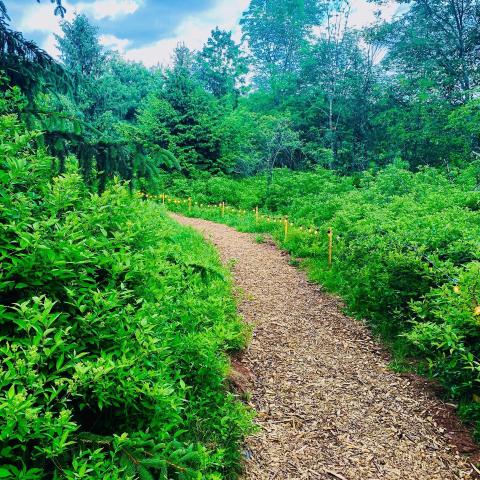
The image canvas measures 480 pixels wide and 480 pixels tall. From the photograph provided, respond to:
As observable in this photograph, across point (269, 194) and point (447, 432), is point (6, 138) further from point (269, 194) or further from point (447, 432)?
point (269, 194)

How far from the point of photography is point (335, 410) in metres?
4.57

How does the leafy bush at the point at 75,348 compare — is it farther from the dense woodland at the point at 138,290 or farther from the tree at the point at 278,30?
the tree at the point at 278,30

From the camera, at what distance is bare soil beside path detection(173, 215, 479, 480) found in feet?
12.3

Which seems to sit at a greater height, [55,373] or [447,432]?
[55,373]

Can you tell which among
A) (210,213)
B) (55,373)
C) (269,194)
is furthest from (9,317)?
(269,194)

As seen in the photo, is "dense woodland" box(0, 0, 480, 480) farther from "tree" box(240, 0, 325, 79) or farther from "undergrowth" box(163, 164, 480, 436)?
"tree" box(240, 0, 325, 79)

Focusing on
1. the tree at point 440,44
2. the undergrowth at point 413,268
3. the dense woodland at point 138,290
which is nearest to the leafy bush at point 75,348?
the dense woodland at point 138,290

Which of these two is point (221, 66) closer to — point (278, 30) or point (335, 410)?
point (278, 30)

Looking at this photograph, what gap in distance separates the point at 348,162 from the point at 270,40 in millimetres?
19045

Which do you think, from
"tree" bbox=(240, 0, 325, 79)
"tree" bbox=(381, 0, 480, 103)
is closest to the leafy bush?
"tree" bbox=(381, 0, 480, 103)

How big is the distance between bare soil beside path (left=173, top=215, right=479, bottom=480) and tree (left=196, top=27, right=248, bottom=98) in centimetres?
3275

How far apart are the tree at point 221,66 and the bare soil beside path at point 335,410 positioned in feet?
107

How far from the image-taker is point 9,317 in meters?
1.91

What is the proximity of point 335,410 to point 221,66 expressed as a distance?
36.7 m
